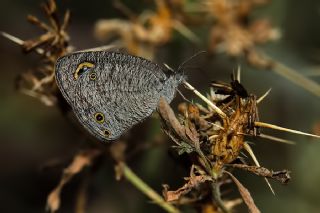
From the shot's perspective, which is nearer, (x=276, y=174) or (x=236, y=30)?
(x=276, y=174)

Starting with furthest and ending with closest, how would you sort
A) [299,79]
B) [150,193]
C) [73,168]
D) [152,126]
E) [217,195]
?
[152,126]
[299,79]
[73,168]
[150,193]
[217,195]

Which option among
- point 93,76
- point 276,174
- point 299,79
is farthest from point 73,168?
point 299,79

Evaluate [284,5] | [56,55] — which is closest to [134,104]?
[56,55]

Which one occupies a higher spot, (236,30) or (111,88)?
(111,88)

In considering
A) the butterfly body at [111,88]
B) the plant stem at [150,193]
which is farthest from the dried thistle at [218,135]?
the butterfly body at [111,88]

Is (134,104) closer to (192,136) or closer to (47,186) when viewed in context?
(192,136)

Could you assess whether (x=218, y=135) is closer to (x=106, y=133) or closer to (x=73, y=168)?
(x=106, y=133)

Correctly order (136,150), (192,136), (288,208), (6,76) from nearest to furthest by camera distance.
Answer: (192,136) < (136,150) < (288,208) < (6,76)
